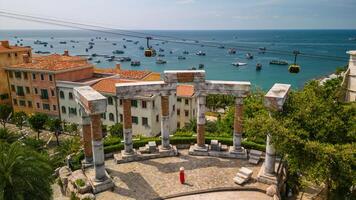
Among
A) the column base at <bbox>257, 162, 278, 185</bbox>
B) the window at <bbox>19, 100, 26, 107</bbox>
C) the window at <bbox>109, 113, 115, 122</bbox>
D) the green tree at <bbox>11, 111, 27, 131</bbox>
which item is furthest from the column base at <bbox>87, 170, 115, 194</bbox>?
the window at <bbox>19, 100, 26, 107</bbox>

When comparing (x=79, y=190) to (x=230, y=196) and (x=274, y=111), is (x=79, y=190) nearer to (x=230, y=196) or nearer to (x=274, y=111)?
(x=230, y=196)

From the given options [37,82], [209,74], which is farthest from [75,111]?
[209,74]

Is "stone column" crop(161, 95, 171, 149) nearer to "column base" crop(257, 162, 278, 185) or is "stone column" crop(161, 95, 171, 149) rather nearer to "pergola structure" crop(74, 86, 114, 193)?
"pergola structure" crop(74, 86, 114, 193)

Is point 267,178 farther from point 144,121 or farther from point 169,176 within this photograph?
point 144,121

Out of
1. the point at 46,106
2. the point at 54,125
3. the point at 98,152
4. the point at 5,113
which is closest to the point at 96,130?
the point at 98,152

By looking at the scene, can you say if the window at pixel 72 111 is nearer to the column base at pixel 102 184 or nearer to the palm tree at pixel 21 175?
the column base at pixel 102 184

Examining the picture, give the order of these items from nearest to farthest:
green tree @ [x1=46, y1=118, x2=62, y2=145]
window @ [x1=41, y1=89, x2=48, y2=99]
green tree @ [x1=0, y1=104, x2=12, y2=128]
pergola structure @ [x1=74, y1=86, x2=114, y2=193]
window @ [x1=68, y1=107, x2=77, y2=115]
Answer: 1. pergola structure @ [x1=74, y1=86, x2=114, y2=193]
2. green tree @ [x1=46, y1=118, x2=62, y2=145]
3. window @ [x1=68, y1=107, x2=77, y2=115]
4. window @ [x1=41, y1=89, x2=48, y2=99]
5. green tree @ [x1=0, y1=104, x2=12, y2=128]

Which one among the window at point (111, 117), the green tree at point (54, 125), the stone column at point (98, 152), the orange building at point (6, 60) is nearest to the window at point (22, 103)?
the orange building at point (6, 60)
